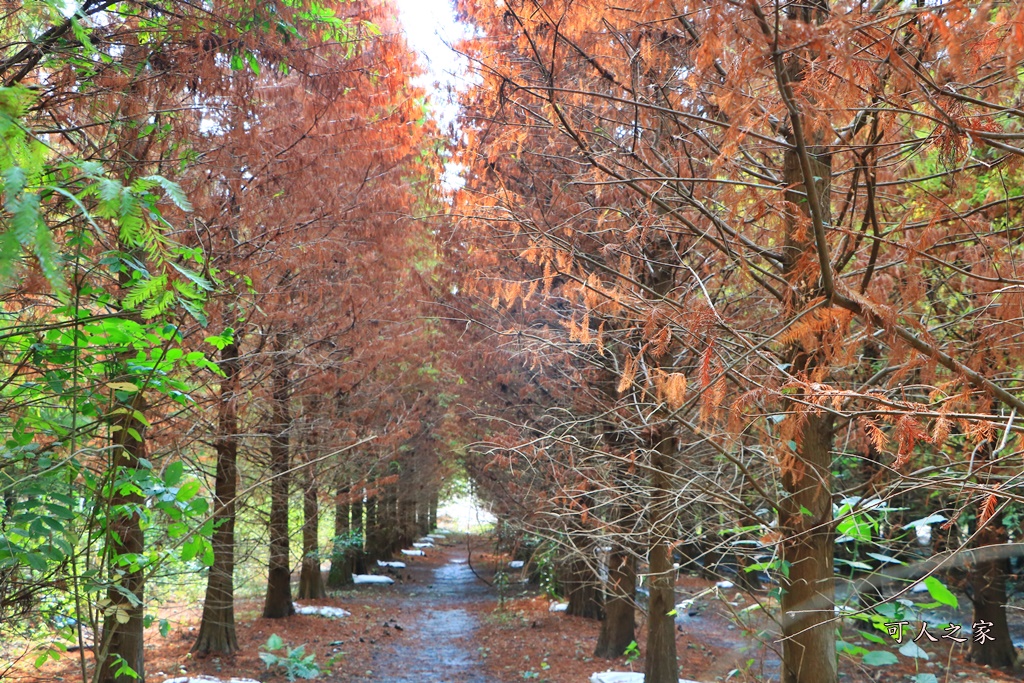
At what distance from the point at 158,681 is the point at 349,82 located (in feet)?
24.8

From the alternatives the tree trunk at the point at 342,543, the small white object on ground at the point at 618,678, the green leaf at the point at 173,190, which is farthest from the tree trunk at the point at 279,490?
the green leaf at the point at 173,190

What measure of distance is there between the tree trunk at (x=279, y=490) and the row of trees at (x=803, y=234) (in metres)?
3.84

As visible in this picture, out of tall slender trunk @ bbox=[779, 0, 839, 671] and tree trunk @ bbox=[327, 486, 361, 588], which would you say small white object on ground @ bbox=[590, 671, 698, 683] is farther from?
tall slender trunk @ bbox=[779, 0, 839, 671]

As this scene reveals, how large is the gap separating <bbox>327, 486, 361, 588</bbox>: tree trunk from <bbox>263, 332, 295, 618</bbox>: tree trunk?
1190mm

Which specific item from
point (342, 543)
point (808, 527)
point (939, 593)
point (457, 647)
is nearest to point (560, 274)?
point (808, 527)

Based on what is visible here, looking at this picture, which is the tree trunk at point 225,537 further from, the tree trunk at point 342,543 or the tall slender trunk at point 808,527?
the tall slender trunk at point 808,527

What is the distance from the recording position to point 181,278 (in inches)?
129

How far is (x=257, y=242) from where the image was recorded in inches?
263

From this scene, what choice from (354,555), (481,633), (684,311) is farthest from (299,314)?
(354,555)

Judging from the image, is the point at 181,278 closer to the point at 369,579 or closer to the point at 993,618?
the point at 993,618

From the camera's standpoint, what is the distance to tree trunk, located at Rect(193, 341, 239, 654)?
7.75 m

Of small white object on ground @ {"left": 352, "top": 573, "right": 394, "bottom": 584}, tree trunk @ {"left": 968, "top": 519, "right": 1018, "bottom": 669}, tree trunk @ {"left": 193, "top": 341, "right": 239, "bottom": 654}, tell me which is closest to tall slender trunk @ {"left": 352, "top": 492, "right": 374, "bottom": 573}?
small white object on ground @ {"left": 352, "top": 573, "right": 394, "bottom": 584}

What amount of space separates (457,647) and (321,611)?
362cm

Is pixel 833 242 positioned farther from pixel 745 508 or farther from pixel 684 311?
pixel 745 508
